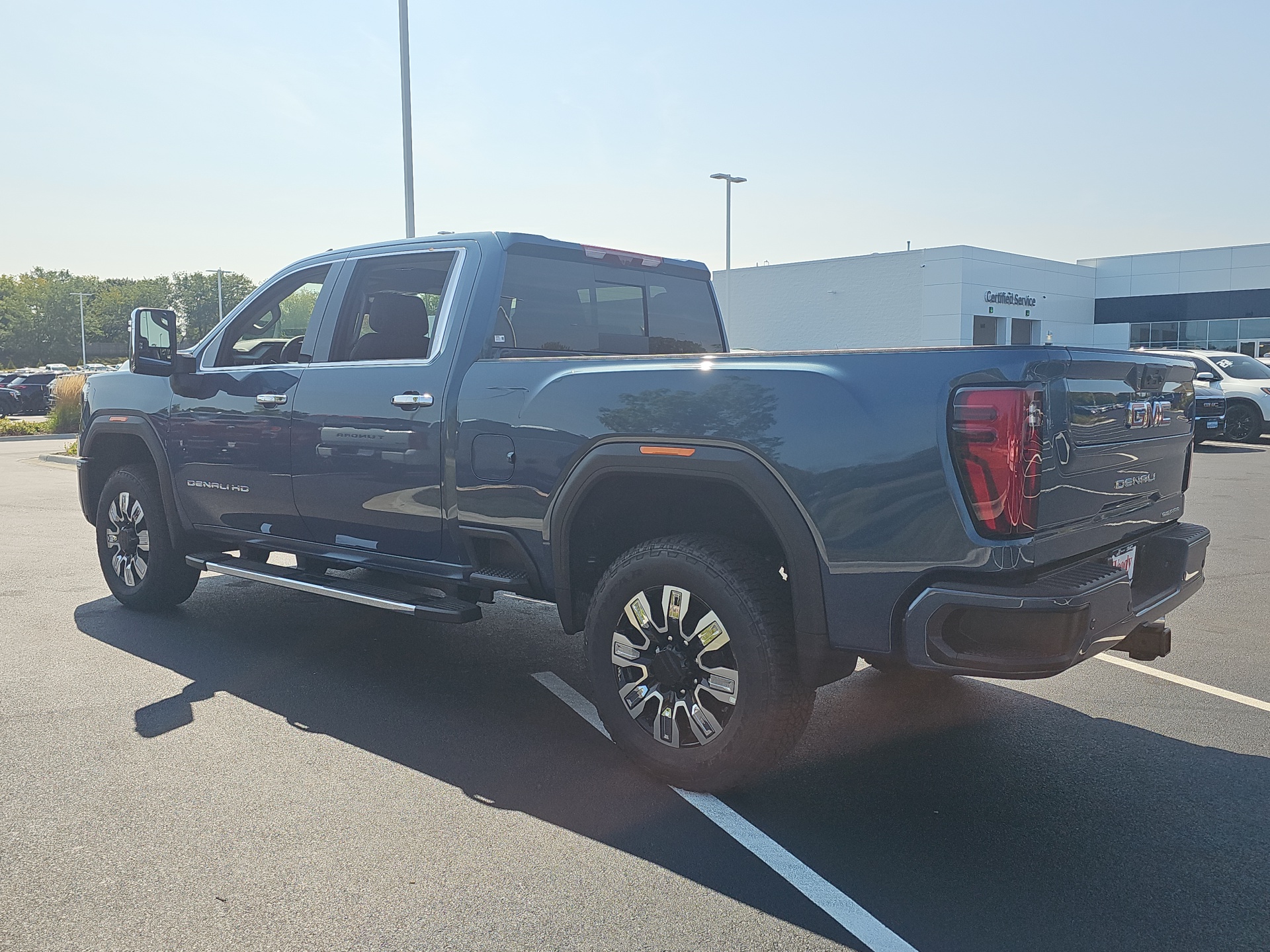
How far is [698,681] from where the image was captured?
388 cm

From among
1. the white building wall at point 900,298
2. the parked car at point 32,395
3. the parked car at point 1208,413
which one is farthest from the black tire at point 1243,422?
the parked car at point 32,395

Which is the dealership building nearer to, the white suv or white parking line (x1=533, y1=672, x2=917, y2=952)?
the white suv

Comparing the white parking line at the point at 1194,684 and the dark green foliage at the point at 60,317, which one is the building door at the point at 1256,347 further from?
the dark green foliage at the point at 60,317

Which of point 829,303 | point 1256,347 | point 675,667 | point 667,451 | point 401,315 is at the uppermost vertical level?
point 829,303

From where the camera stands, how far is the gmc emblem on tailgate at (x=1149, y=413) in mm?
3854

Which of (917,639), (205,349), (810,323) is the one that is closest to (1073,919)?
(917,639)

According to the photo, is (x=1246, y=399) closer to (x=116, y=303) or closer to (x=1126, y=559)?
(x=1126, y=559)

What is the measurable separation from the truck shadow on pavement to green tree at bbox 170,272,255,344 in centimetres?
11982

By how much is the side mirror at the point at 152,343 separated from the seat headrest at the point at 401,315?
53.2 inches

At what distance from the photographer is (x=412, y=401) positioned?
4793mm

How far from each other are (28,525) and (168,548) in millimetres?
5234

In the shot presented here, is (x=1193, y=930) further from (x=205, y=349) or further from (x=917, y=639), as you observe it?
(x=205, y=349)

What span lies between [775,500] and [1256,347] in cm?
5136

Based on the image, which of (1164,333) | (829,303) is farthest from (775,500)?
(1164,333)
